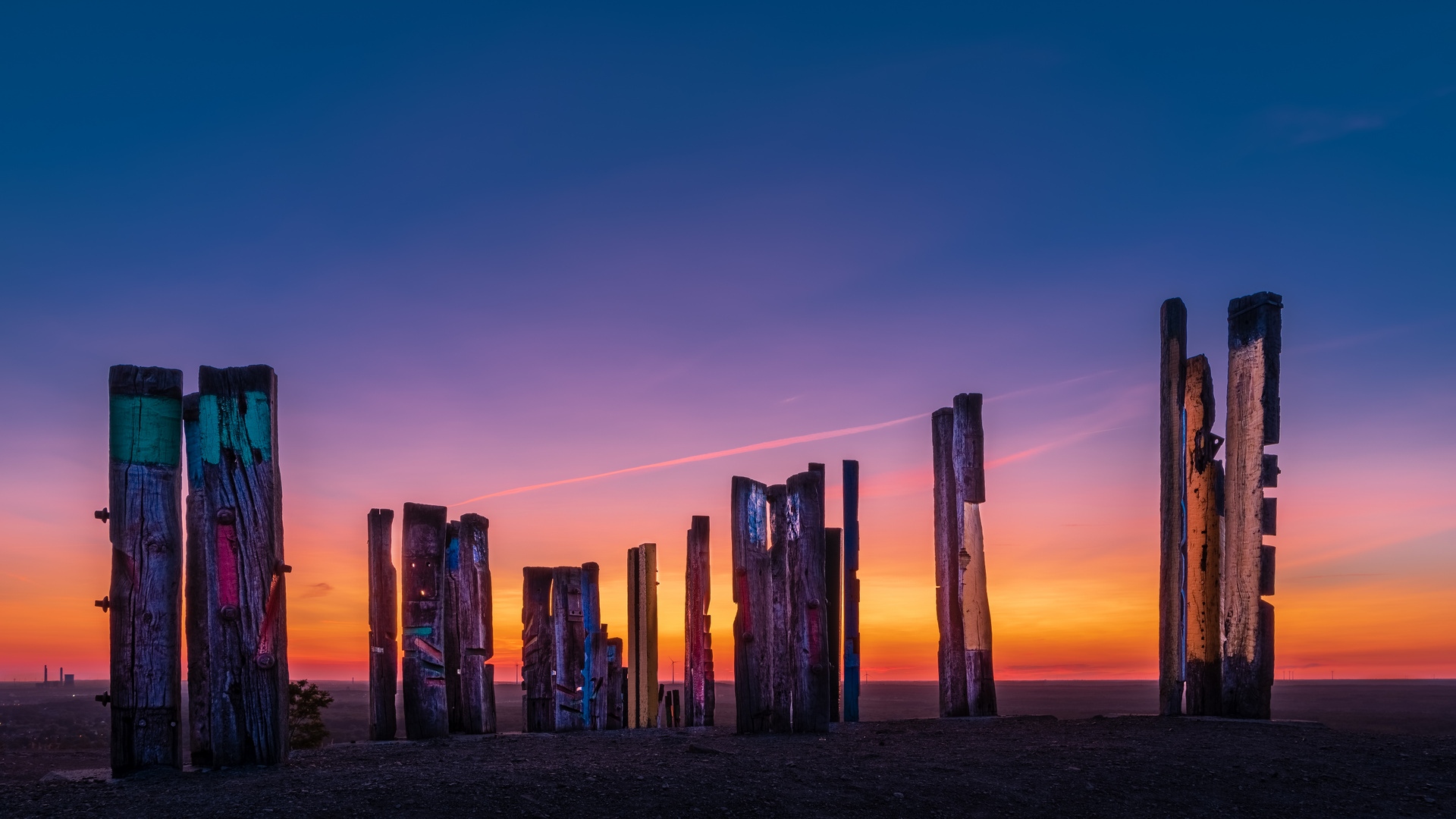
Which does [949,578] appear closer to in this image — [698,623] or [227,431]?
[698,623]

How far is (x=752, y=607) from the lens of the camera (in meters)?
11.0

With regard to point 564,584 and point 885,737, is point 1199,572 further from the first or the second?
point 564,584

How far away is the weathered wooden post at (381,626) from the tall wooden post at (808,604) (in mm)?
4224

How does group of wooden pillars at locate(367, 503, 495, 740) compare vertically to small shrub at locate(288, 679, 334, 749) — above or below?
above

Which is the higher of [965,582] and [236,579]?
[236,579]

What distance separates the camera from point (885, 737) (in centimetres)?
1032

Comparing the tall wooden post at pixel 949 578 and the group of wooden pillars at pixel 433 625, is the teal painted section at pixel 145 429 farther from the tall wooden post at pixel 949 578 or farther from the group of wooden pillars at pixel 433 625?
the tall wooden post at pixel 949 578

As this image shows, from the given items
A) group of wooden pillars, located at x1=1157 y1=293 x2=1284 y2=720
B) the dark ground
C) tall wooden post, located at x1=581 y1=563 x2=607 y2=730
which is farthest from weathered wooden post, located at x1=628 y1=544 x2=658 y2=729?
group of wooden pillars, located at x1=1157 y1=293 x2=1284 y2=720

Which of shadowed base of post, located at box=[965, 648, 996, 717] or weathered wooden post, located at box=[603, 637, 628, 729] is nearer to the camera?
shadowed base of post, located at box=[965, 648, 996, 717]

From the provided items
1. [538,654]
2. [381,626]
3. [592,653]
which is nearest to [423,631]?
[381,626]

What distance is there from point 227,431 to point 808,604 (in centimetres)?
564

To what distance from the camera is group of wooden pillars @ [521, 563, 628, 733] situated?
42.0 feet

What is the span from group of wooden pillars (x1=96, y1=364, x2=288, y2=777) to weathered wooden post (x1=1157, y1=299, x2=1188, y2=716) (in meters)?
9.50

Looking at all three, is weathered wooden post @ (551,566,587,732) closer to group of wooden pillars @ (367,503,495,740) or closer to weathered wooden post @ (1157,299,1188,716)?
group of wooden pillars @ (367,503,495,740)
